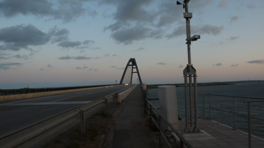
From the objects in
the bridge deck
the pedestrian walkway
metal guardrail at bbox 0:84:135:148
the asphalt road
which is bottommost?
the bridge deck

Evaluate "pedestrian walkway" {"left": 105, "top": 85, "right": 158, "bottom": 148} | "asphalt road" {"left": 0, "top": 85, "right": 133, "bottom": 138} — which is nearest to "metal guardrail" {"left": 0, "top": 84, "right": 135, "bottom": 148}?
"asphalt road" {"left": 0, "top": 85, "right": 133, "bottom": 138}

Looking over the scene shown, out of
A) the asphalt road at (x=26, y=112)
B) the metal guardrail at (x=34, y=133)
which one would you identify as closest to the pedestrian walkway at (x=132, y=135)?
the metal guardrail at (x=34, y=133)

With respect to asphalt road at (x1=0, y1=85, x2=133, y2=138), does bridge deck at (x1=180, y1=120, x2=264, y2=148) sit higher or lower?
lower

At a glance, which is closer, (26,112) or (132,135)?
(132,135)

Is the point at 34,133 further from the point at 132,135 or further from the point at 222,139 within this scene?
the point at 222,139

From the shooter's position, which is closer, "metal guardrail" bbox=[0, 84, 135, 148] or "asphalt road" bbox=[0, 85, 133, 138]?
"metal guardrail" bbox=[0, 84, 135, 148]

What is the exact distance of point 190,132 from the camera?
6617mm

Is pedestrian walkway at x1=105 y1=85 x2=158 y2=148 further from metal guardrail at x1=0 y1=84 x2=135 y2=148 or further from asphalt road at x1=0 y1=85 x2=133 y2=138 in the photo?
asphalt road at x1=0 y1=85 x2=133 y2=138

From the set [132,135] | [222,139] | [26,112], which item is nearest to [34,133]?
[132,135]

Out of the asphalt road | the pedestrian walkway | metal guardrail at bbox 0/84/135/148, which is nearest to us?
metal guardrail at bbox 0/84/135/148

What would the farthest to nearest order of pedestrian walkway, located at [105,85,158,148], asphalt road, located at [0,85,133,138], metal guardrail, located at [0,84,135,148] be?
asphalt road, located at [0,85,133,138] → pedestrian walkway, located at [105,85,158,148] → metal guardrail, located at [0,84,135,148]

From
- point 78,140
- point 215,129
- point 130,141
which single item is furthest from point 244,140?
point 78,140

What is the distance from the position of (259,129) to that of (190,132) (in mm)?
16142

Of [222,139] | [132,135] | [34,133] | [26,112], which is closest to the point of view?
[34,133]
